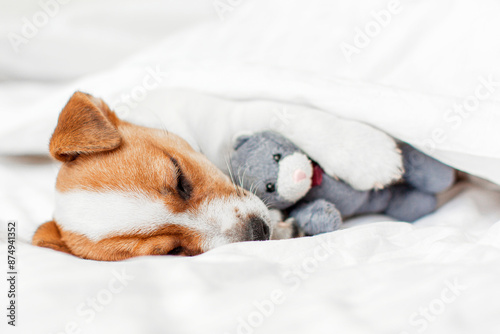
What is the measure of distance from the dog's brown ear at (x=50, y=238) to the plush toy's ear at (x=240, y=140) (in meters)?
0.67

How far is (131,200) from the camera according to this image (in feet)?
4.01

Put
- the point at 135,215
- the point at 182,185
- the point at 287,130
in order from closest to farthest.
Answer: the point at 135,215 → the point at 182,185 → the point at 287,130

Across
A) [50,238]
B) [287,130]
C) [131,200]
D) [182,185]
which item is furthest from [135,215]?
[287,130]

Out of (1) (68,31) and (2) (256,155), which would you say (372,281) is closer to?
(2) (256,155)

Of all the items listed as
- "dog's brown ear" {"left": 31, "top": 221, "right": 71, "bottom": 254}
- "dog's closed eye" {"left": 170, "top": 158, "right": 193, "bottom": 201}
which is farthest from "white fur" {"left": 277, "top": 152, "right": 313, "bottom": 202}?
"dog's brown ear" {"left": 31, "top": 221, "right": 71, "bottom": 254}

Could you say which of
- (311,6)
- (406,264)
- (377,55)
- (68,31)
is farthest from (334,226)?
(68,31)

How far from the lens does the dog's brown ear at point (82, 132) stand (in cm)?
130

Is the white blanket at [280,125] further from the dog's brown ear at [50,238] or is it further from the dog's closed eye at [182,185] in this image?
the dog's closed eye at [182,185]

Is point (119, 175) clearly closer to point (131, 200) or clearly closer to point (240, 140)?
point (131, 200)

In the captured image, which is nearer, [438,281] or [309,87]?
[438,281]

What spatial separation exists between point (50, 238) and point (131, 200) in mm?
318

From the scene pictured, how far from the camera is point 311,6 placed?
77.4 inches

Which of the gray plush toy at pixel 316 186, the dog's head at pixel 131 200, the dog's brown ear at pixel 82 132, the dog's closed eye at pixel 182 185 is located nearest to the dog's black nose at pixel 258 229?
the dog's head at pixel 131 200

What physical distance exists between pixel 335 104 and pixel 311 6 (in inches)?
30.0
